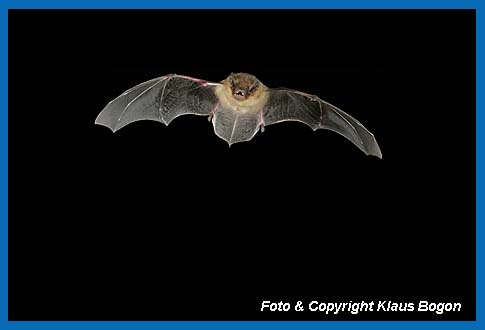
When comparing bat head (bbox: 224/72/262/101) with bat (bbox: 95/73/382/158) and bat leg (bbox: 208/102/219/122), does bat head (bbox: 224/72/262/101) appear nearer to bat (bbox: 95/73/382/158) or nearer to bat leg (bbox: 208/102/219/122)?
bat (bbox: 95/73/382/158)

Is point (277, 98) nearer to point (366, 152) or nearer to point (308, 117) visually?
point (308, 117)

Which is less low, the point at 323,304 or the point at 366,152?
the point at 366,152

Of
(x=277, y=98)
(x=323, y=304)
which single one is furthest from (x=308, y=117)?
(x=323, y=304)

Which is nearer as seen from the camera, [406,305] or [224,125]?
[406,305]

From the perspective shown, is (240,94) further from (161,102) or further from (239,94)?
(161,102)

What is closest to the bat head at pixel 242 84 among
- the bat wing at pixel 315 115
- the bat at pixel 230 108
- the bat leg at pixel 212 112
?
the bat at pixel 230 108

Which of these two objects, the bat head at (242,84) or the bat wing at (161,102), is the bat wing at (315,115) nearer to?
the bat head at (242,84)
